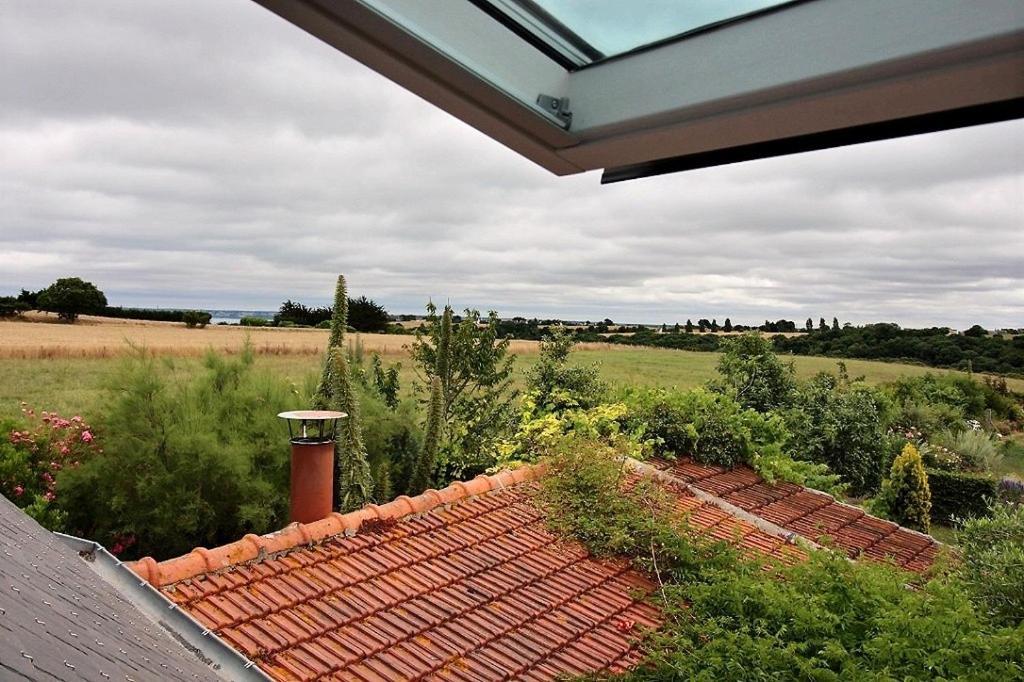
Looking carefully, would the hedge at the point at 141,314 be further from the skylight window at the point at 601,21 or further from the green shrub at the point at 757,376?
the skylight window at the point at 601,21

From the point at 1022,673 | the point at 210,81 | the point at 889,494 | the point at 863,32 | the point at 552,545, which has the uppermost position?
the point at 210,81

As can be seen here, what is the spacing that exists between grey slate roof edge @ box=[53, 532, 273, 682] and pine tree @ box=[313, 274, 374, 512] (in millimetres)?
4514

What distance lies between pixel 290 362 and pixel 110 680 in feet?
34.1

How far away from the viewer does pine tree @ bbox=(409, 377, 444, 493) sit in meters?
7.91

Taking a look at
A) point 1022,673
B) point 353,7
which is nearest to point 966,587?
point 1022,673

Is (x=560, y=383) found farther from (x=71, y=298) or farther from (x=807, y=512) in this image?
(x=71, y=298)

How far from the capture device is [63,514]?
685 cm

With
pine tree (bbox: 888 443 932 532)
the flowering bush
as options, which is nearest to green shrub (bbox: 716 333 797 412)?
pine tree (bbox: 888 443 932 532)

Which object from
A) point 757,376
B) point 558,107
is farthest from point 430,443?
point 558,107

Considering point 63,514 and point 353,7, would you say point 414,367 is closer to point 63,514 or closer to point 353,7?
point 63,514

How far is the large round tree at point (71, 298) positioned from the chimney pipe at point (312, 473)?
29.3 ft

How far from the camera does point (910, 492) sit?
10.7 m

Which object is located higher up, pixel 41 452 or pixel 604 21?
pixel 604 21

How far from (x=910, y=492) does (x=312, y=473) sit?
9534 millimetres
